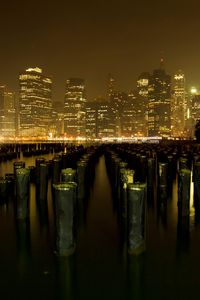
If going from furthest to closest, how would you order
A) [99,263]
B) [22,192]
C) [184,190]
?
[184,190]
[22,192]
[99,263]

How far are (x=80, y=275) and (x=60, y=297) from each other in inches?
21.5

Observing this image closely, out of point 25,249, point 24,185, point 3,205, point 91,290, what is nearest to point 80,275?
point 91,290

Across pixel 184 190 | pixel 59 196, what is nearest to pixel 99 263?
pixel 59 196

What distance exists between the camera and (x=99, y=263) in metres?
4.67

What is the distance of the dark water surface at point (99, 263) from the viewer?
3924 mm

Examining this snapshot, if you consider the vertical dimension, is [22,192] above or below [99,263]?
above

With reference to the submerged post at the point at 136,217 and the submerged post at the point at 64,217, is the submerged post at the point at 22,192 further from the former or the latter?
the submerged post at the point at 136,217

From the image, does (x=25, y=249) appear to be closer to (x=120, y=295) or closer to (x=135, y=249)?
(x=135, y=249)

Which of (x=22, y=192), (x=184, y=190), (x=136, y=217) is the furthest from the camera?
(x=184, y=190)

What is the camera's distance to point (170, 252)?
16.7ft

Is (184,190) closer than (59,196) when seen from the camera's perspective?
No

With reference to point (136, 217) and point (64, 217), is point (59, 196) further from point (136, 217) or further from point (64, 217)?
point (136, 217)

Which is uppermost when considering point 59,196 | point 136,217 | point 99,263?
point 59,196

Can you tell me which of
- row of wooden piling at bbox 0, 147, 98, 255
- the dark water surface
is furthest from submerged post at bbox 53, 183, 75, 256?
the dark water surface
